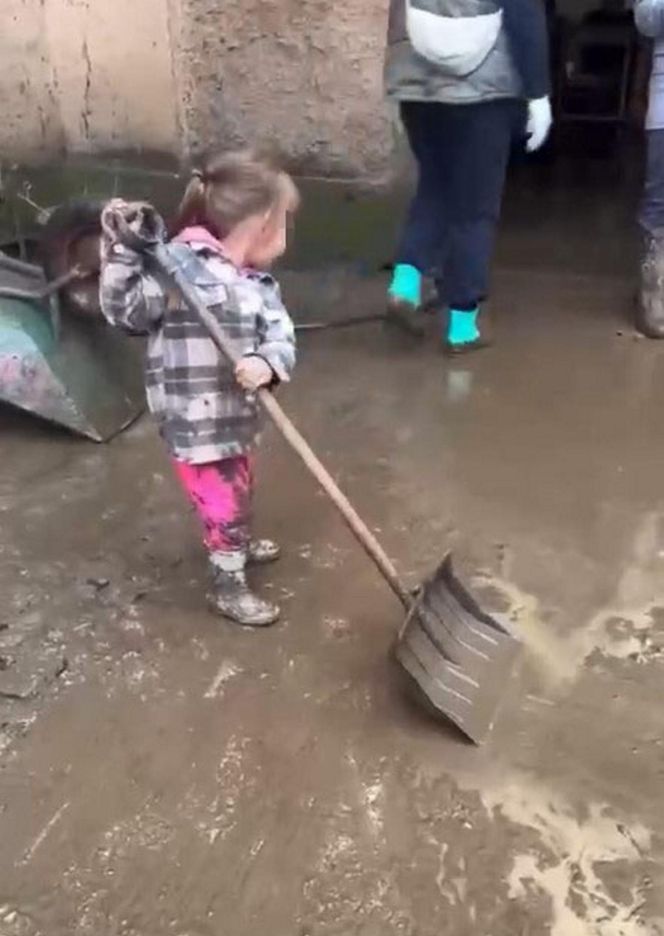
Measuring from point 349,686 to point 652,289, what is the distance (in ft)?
6.57

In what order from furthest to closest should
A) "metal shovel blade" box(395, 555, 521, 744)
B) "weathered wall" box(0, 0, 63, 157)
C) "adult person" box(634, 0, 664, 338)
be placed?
"weathered wall" box(0, 0, 63, 157)
"adult person" box(634, 0, 664, 338)
"metal shovel blade" box(395, 555, 521, 744)

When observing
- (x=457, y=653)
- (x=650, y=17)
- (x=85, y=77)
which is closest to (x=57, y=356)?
(x=457, y=653)

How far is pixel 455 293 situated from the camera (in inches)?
156

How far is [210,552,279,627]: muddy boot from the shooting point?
283 cm

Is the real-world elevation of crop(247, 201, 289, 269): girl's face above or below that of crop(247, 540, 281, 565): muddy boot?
above

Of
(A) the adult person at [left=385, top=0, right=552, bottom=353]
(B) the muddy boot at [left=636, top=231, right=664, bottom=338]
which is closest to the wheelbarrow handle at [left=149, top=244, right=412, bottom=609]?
(A) the adult person at [left=385, top=0, right=552, bottom=353]

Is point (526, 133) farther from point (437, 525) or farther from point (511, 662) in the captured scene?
point (511, 662)

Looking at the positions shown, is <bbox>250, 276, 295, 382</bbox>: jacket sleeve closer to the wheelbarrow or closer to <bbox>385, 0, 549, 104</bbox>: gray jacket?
the wheelbarrow

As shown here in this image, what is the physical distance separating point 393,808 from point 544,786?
0.92 ft

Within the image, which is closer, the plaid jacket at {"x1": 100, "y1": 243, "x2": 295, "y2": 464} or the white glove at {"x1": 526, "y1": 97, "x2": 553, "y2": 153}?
the plaid jacket at {"x1": 100, "y1": 243, "x2": 295, "y2": 464}

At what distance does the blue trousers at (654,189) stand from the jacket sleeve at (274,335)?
6.07 feet

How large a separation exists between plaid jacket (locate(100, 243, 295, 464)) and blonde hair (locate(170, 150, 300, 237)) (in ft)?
0.23

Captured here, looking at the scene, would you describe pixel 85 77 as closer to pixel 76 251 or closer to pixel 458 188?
pixel 76 251

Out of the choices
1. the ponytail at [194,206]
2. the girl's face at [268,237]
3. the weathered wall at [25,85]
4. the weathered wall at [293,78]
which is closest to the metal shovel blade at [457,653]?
the girl's face at [268,237]
